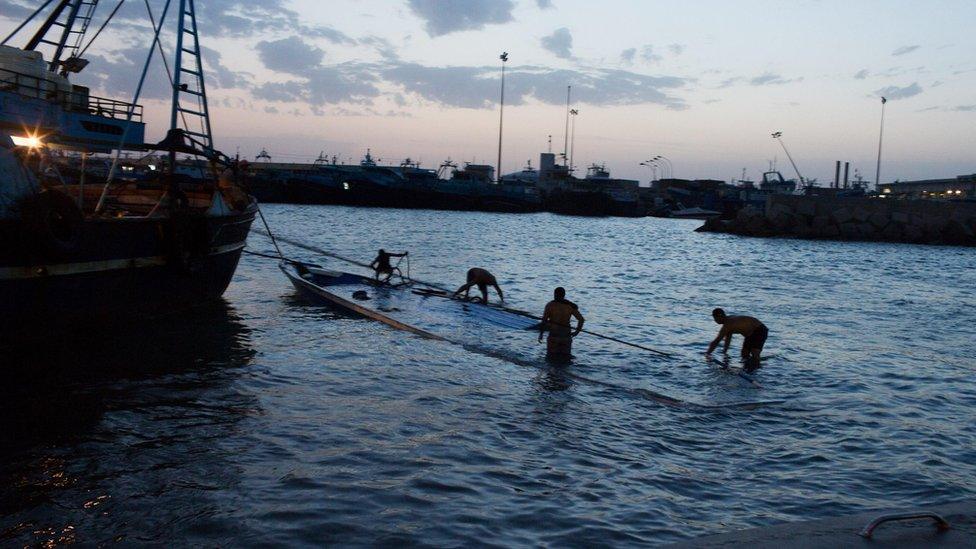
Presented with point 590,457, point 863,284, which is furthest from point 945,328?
point 590,457

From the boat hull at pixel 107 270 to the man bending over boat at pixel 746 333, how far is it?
1167cm

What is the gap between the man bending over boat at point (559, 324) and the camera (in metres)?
14.6

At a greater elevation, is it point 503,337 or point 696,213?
point 696,213

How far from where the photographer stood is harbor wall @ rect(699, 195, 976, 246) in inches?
2921

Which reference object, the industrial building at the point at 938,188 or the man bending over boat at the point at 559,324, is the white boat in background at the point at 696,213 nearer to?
the industrial building at the point at 938,188

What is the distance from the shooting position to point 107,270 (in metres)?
14.5

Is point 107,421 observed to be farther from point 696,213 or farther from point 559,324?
point 696,213

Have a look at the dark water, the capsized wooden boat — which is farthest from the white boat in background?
the dark water

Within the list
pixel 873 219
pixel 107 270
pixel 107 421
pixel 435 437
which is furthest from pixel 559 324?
pixel 873 219

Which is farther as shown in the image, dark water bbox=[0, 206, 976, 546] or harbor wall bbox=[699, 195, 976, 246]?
harbor wall bbox=[699, 195, 976, 246]

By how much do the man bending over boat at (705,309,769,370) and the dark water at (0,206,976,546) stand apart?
80cm

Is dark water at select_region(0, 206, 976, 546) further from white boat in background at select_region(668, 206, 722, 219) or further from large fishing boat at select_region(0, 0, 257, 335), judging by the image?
white boat in background at select_region(668, 206, 722, 219)

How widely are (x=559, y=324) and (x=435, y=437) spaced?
5364 millimetres

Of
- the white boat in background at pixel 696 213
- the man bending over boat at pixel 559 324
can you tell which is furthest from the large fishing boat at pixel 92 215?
the white boat in background at pixel 696 213
